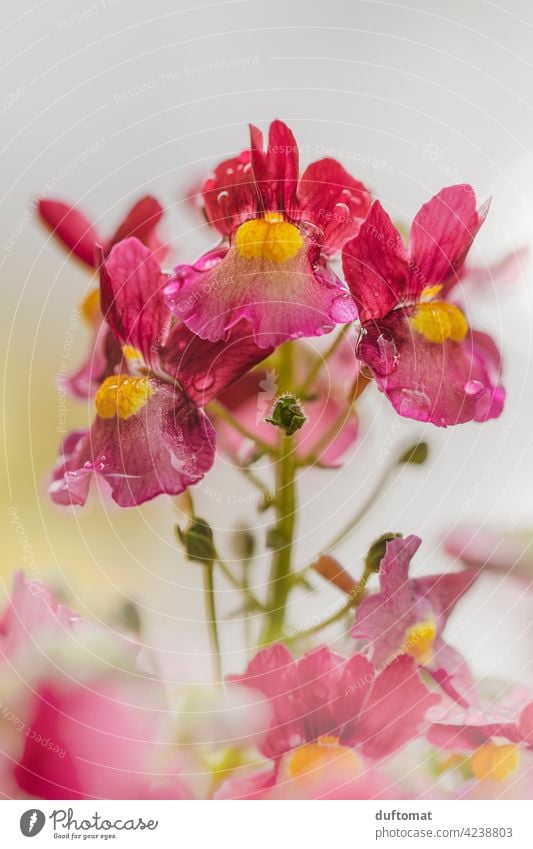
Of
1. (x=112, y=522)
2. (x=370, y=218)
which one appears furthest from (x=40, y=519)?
(x=370, y=218)

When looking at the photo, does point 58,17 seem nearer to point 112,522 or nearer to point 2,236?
point 2,236

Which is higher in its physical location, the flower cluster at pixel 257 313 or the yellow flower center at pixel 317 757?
the flower cluster at pixel 257 313

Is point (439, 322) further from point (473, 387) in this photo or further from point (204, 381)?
point (204, 381)

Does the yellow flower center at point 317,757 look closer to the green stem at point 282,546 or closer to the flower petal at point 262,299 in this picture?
the green stem at point 282,546

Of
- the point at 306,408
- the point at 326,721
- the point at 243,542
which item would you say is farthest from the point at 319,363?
the point at 326,721

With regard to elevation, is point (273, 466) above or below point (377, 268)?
below
